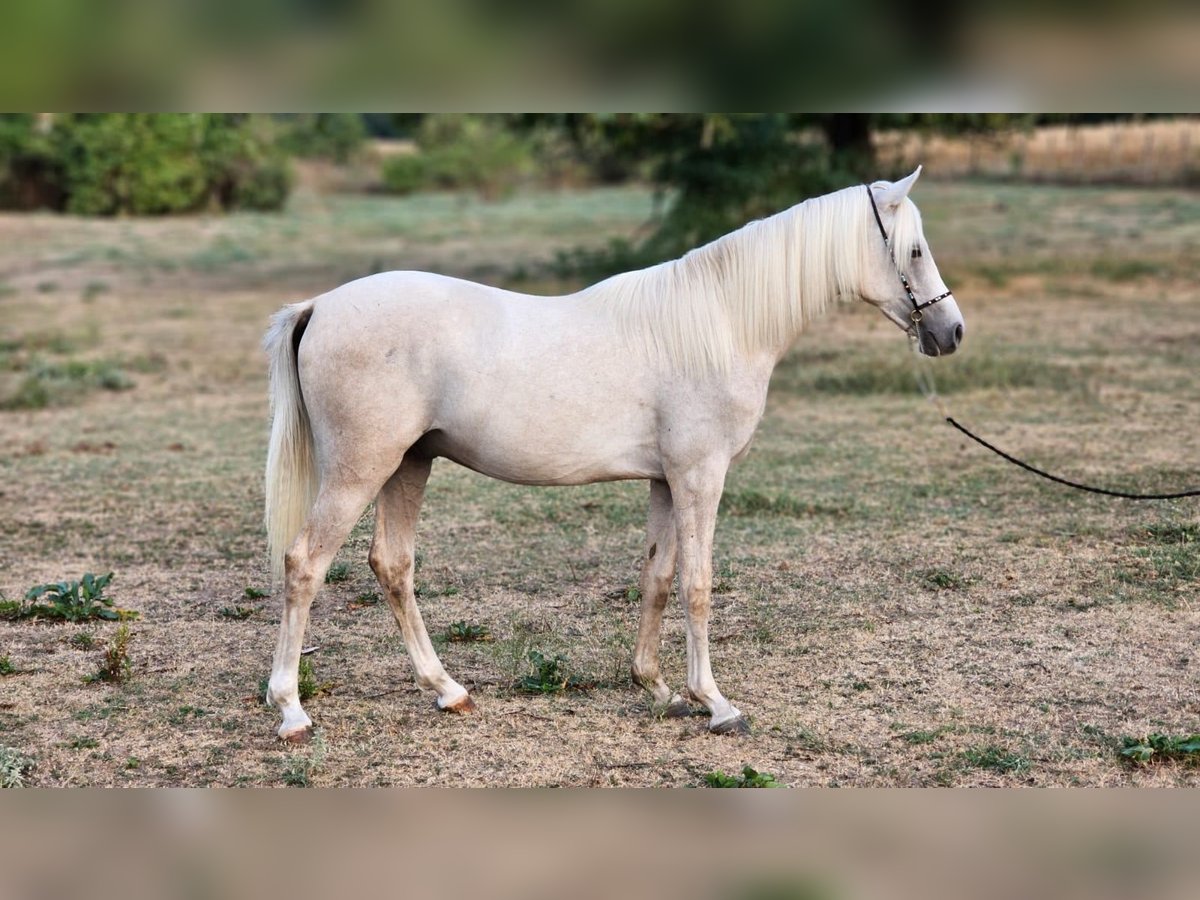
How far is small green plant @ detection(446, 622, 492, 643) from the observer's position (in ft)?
19.7

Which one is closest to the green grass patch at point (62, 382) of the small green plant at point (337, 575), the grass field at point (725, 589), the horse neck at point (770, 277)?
the grass field at point (725, 589)

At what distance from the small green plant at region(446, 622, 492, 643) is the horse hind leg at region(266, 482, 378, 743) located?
1.13 metres

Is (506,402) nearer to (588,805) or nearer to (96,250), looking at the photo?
(588,805)

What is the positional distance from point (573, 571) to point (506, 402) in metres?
2.39

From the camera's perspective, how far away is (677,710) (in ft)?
16.9

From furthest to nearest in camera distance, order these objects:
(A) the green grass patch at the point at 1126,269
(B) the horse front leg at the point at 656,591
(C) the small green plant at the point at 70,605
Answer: (A) the green grass patch at the point at 1126,269, (C) the small green plant at the point at 70,605, (B) the horse front leg at the point at 656,591

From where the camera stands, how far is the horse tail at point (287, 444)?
195 inches

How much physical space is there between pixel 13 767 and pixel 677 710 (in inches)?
96.8

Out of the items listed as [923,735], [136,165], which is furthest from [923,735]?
[136,165]

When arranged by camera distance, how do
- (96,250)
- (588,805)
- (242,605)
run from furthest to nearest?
1. (96,250)
2. (242,605)
3. (588,805)

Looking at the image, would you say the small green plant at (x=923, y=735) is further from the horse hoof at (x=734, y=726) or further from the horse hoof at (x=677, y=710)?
the horse hoof at (x=677, y=710)

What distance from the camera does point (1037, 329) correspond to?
14.1m

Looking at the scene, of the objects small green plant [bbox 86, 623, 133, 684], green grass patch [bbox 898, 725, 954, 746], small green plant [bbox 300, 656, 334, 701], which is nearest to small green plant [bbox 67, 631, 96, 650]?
small green plant [bbox 86, 623, 133, 684]
